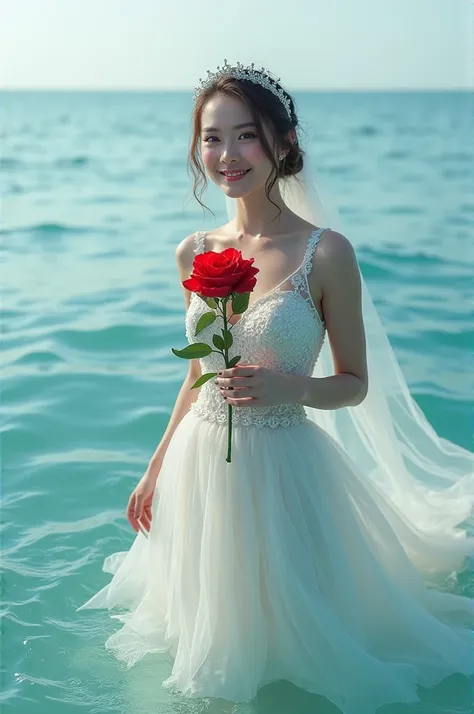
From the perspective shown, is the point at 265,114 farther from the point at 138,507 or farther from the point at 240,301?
the point at 138,507

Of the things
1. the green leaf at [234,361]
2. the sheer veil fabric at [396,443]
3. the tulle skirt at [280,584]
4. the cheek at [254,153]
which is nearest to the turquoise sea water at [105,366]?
the tulle skirt at [280,584]

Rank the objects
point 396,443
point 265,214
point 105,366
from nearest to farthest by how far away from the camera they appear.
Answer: point 265,214, point 396,443, point 105,366

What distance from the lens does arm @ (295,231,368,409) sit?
3.08 m

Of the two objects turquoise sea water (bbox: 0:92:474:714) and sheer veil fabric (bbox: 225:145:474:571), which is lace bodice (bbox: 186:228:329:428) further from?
turquoise sea water (bbox: 0:92:474:714)

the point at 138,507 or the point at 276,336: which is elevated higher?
the point at 276,336

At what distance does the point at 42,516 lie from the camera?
5082mm

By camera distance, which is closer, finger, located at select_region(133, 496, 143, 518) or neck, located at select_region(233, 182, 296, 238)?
neck, located at select_region(233, 182, 296, 238)

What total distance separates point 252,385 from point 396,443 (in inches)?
58.0

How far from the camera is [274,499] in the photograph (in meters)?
3.12

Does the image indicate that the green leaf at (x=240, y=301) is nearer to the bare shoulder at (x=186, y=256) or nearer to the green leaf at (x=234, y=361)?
the green leaf at (x=234, y=361)

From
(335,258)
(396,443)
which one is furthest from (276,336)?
(396,443)

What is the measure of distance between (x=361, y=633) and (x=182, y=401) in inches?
41.4

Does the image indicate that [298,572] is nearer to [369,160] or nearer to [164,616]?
[164,616]

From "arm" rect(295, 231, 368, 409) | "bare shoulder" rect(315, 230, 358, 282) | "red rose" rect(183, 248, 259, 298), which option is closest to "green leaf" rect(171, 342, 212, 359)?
"red rose" rect(183, 248, 259, 298)
